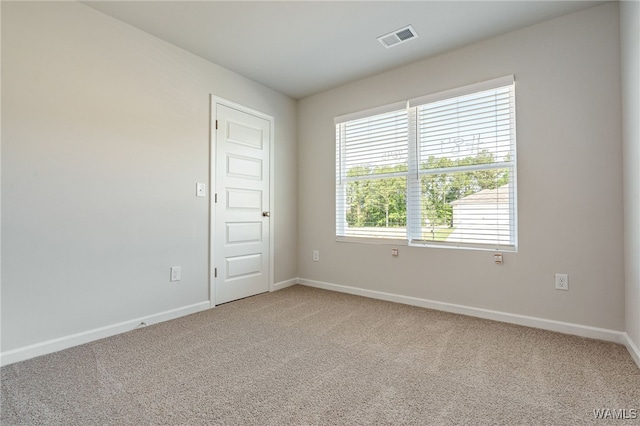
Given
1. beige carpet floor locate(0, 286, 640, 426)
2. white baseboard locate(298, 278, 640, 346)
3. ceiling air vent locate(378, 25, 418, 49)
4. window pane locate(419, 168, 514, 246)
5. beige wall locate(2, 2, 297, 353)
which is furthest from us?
window pane locate(419, 168, 514, 246)

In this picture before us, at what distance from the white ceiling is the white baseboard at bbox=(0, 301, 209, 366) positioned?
252 cm

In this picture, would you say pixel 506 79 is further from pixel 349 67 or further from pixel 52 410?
pixel 52 410

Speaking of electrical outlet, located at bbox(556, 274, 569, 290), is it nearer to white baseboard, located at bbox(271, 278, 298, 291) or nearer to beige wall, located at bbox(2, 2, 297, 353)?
white baseboard, located at bbox(271, 278, 298, 291)

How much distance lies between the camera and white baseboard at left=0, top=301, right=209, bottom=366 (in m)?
1.98

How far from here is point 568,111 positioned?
7.97ft

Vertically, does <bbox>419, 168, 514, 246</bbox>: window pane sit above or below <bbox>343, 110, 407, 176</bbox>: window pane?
below

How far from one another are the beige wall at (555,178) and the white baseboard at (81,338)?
2.40m

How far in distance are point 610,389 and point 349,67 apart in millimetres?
3305

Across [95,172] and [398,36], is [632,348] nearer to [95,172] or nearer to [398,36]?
[398,36]

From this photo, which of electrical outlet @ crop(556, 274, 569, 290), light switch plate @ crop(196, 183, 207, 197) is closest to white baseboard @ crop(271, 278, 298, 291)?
light switch plate @ crop(196, 183, 207, 197)

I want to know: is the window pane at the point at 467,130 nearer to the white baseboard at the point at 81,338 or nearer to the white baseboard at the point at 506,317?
the white baseboard at the point at 506,317

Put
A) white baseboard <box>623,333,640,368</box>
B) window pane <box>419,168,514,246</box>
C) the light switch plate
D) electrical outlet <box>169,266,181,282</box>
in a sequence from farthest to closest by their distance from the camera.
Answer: the light switch plate
electrical outlet <box>169,266,181,282</box>
window pane <box>419,168,514,246</box>
white baseboard <box>623,333,640,368</box>

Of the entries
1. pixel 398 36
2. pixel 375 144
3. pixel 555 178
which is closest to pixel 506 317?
pixel 555 178

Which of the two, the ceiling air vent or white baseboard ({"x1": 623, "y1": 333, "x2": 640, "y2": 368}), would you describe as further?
the ceiling air vent
